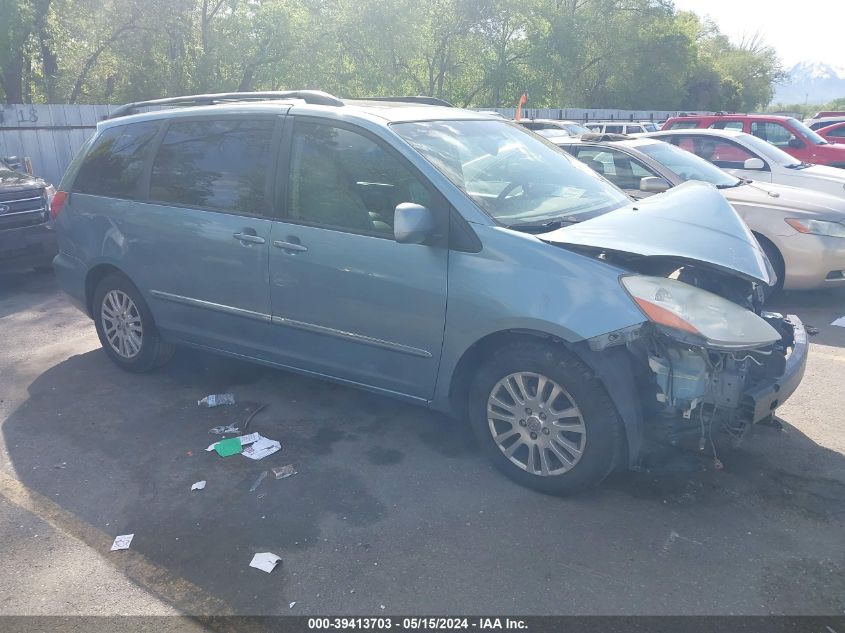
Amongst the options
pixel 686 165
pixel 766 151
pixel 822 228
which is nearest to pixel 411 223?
pixel 822 228

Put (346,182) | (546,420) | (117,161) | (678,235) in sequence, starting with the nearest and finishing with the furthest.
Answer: (546,420) < (678,235) < (346,182) < (117,161)

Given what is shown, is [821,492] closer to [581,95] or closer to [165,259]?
[165,259]

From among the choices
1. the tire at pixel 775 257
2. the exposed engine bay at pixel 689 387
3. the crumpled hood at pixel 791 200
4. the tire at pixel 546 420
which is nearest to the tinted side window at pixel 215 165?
the tire at pixel 546 420

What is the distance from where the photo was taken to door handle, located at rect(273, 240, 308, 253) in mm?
4227

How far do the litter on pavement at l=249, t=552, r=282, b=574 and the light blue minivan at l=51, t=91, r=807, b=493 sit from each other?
3.97 ft

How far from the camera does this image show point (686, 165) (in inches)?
308

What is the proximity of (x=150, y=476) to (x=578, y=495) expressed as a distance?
2297 millimetres

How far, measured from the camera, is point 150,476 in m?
3.97

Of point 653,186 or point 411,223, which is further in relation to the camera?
point 653,186

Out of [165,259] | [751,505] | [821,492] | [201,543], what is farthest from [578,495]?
[165,259]

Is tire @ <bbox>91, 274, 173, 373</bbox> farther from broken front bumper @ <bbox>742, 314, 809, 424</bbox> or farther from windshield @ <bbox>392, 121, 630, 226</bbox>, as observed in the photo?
broken front bumper @ <bbox>742, 314, 809, 424</bbox>

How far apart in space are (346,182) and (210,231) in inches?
41.9

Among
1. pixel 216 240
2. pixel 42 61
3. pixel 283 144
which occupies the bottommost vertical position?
pixel 216 240

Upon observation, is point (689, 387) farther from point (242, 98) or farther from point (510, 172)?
point (242, 98)
